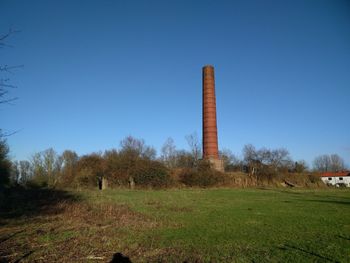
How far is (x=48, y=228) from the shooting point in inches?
383

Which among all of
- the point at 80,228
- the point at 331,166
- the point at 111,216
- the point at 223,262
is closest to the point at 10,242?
the point at 80,228

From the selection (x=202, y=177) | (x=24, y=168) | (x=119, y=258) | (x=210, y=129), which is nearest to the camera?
(x=119, y=258)

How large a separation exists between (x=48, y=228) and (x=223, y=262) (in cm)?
611

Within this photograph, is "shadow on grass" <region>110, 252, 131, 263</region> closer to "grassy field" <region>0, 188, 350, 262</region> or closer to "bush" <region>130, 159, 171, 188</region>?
"grassy field" <region>0, 188, 350, 262</region>

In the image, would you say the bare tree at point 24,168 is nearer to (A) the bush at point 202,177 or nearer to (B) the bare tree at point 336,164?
(A) the bush at point 202,177

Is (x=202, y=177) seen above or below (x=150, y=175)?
below

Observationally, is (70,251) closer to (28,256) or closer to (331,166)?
(28,256)

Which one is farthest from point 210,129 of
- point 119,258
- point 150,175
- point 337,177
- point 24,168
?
point 337,177

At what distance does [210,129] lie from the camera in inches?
1660

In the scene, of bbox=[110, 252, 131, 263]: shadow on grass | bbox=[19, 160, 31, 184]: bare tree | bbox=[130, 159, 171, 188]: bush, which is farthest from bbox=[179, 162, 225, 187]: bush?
bbox=[110, 252, 131, 263]: shadow on grass

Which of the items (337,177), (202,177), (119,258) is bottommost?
(119,258)

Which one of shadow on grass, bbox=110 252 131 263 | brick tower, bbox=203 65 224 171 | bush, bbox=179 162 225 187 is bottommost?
shadow on grass, bbox=110 252 131 263

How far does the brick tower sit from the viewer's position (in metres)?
42.0

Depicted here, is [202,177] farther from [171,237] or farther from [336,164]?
[336,164]
